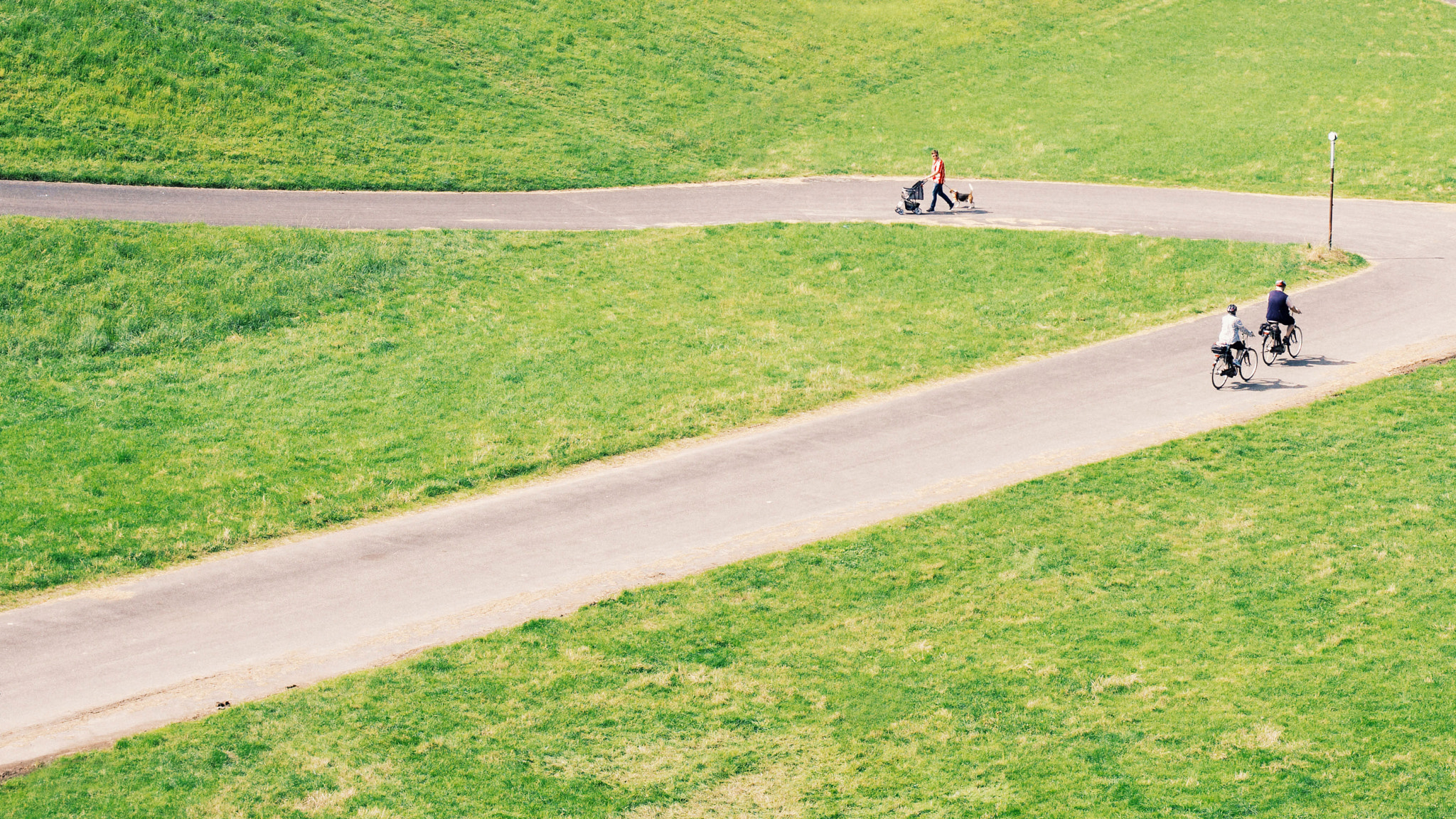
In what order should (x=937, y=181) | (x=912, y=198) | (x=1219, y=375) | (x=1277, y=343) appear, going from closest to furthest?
(x=1219, y=375)
(x=1277, y=343)
(x=937, y=181)
(x=912, y=198)

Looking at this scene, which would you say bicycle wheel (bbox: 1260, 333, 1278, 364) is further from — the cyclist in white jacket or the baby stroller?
the baby stroller

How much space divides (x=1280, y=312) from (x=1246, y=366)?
139cm

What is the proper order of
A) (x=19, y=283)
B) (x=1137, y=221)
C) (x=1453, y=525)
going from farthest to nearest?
1. (x=1137, y=221)
2. (x=19, y=283)
3. (x=1453, y=525)

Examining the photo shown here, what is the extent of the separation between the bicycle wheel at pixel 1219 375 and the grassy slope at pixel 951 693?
5051 millimetres

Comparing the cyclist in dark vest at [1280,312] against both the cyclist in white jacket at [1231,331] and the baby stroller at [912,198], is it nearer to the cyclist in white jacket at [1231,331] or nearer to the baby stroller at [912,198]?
the cyclist in white jacket at [1231,331]

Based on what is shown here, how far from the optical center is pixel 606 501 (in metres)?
22.7

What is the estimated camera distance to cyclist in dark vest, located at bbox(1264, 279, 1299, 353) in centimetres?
2703

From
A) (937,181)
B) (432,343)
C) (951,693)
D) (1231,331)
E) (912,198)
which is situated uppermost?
(937,181)

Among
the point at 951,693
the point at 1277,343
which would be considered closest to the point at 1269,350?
the point at 1277,343

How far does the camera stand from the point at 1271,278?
32.8 metres

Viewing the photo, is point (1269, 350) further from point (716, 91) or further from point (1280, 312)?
point (716, 91)

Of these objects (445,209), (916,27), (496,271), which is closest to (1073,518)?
(496,271)

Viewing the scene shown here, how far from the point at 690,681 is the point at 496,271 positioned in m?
18.1

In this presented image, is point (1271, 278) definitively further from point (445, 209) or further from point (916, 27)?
point (916, 27)
